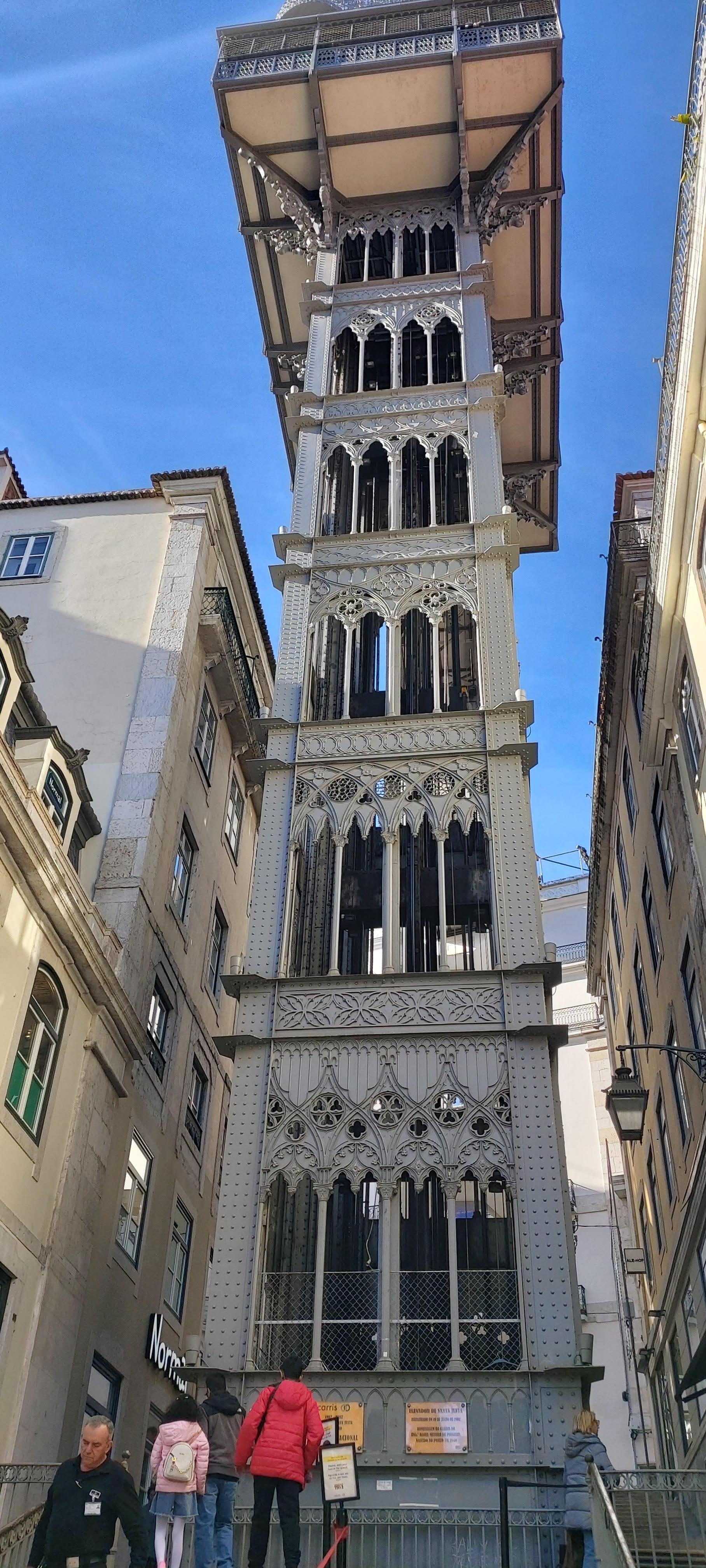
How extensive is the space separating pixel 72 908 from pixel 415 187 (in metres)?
23.9

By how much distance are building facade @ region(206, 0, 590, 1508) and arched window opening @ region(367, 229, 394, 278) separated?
81 mm

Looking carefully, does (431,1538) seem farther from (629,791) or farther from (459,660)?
(629,791)

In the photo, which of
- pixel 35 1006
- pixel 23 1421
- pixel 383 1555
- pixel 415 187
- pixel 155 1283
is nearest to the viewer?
pixel 383 1555

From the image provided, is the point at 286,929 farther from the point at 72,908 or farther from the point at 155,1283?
the point at 155,1283

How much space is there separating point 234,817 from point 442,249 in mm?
15489

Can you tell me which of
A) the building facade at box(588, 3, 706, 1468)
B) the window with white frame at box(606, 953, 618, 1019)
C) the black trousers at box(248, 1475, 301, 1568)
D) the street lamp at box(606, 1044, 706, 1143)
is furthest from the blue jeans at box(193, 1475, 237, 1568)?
the window with white frame at box(606, 953, 618, 1019)

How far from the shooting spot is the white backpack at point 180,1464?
433 inches

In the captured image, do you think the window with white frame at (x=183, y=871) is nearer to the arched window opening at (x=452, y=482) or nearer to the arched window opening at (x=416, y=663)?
the arched window opening at (x=416, y=663)

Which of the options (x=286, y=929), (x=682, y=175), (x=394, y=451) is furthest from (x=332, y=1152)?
(x=394, y=451)

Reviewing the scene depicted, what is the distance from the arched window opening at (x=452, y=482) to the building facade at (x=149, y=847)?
18.2 feet

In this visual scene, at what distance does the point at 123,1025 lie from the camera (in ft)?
73.3

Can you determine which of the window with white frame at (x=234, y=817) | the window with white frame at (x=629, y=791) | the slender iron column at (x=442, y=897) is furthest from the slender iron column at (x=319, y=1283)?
the window with white frame at (x=629, y=791)

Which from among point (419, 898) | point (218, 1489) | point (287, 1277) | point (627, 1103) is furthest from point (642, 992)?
point (218, 1489)

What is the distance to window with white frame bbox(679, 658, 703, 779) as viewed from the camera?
2075cm
